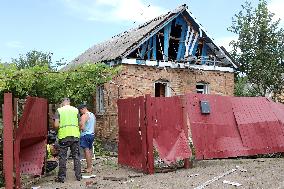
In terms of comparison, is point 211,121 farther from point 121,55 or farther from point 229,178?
point 121,55

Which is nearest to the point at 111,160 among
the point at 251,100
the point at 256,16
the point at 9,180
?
the point at 251,100

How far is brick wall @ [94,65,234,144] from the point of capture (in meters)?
17.0

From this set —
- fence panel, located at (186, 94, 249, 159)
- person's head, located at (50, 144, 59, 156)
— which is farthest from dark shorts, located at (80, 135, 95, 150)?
fence panel, located at (186, 94, 249, 159)

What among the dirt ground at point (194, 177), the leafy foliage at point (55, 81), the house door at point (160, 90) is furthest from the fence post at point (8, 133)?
the house door at point (160, 90)

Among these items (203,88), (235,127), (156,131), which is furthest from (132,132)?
(203,88)

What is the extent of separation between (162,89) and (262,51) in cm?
731

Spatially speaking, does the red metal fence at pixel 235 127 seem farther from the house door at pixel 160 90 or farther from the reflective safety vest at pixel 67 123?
the house door at pixel 160 90

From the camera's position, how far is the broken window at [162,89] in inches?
722

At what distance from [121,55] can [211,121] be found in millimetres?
7367

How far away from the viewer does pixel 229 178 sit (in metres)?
8.15

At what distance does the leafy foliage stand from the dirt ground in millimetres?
4500

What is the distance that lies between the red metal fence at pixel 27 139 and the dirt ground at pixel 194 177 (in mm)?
575

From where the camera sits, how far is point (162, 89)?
19.0m

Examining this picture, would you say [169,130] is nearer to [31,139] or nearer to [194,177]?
[194,177]
